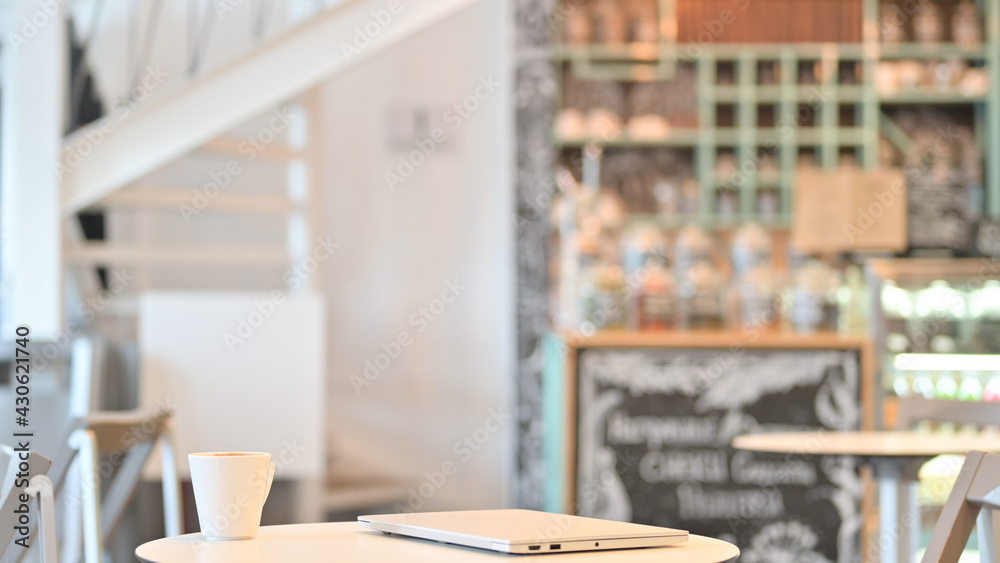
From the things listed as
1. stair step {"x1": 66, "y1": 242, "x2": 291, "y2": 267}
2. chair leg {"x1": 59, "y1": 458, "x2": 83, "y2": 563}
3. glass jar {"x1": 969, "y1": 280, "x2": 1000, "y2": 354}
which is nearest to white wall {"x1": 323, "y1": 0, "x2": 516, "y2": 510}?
stair step {"x1": 66, "y1": 242, "x2": 291, "y2": 267}

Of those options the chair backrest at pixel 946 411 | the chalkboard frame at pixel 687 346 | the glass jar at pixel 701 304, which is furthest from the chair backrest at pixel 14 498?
the glass jar at pixel 701 304

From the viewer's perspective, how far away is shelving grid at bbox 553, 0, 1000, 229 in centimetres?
533

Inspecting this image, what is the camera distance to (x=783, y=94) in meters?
5.37

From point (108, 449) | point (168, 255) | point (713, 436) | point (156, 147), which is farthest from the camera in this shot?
point (168, 255)

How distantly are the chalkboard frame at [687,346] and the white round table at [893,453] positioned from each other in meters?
1.41

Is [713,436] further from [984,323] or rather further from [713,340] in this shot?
[984,323]

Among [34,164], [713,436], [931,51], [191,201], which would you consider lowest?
[713,436]

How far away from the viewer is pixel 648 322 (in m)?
3.79

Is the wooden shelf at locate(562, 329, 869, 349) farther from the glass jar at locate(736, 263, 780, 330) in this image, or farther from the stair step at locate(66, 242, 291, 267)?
the stair step at locate(66, 242, 291, 267)

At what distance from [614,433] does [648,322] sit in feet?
1.43

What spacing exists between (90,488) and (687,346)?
215 centimetres

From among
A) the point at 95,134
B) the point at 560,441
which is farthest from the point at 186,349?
the point at 560,441

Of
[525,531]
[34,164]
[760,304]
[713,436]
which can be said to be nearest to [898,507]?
[525,531]

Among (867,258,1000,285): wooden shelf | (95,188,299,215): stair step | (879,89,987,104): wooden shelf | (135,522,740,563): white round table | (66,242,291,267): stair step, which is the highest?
(879,89,987,104): wooden shelf
